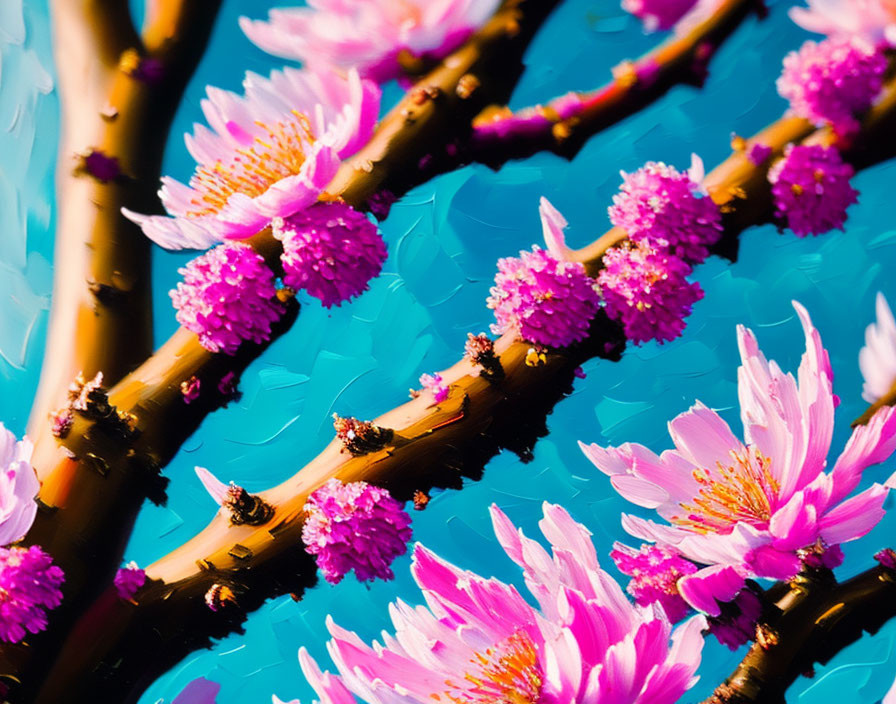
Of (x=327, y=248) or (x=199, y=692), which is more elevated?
(x=327, y=248)

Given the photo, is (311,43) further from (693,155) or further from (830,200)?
(830,200)

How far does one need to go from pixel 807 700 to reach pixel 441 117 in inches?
24.5

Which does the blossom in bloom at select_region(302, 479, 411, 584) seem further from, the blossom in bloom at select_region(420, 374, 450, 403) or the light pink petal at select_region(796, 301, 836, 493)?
the light pink petal at select_region(796, 301, 836, 493)

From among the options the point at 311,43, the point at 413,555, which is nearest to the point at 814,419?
the point at 413,555

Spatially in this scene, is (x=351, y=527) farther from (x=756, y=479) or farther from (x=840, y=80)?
(x=840, y=80)

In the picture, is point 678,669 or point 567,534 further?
point 567,534

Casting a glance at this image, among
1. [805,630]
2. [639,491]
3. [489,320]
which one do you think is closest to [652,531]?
[639,491]

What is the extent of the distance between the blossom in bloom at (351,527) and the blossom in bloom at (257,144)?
0.84 ft

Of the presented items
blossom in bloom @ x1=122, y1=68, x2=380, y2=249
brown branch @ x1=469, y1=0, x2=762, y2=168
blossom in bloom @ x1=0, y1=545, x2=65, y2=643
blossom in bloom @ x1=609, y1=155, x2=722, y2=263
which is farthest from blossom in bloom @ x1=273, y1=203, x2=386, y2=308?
blossom in bloom @ x1=0, y1=545, x2=65, y2=643

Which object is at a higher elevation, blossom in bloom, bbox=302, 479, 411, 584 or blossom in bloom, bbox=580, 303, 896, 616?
blossom in bloom, bbox=302, 479, 411, 584

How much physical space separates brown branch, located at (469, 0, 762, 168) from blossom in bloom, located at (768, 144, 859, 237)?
4.7 inches

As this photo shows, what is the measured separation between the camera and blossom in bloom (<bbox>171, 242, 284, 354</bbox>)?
719 millimetres

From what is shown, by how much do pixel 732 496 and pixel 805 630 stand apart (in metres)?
0.12

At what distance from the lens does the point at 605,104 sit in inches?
29.7
